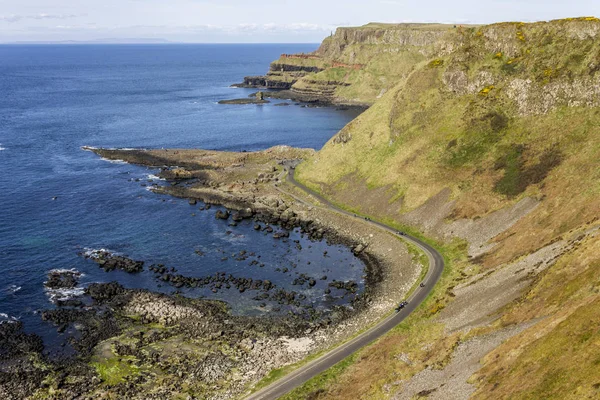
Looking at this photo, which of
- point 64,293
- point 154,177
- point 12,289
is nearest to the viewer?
point 64,293

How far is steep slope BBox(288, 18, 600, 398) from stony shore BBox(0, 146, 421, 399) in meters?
9.44

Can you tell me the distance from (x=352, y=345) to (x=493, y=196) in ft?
160

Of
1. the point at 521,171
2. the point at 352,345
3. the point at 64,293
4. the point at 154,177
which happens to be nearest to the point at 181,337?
the point at 352,345

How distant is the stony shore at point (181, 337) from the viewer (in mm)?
59875

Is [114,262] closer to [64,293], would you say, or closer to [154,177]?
[64,293]

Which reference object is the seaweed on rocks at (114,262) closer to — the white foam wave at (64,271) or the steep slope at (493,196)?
the white foam wave at (64,271)

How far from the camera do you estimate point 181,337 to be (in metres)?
69.2

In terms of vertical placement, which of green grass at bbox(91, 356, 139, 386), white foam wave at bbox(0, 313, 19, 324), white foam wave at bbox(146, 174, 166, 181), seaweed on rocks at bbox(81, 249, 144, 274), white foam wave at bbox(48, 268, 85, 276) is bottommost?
green grass at bbox(91, 356, 139, 386)

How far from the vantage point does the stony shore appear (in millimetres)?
59875

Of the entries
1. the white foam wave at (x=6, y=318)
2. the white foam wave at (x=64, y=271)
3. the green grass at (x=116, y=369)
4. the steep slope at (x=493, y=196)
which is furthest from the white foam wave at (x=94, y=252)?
the steep slope at (x=493, y=196)

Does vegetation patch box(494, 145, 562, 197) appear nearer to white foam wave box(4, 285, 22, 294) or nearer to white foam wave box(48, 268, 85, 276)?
white foam wave box(48, 268, 85, 276)

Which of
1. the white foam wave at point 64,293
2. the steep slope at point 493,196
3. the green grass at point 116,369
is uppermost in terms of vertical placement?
the steep slope at point 493,196

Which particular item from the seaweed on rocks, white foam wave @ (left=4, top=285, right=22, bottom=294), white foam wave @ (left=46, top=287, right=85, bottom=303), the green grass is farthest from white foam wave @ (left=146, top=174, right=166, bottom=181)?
the green grass

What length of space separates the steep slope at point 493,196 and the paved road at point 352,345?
2.77 metres
